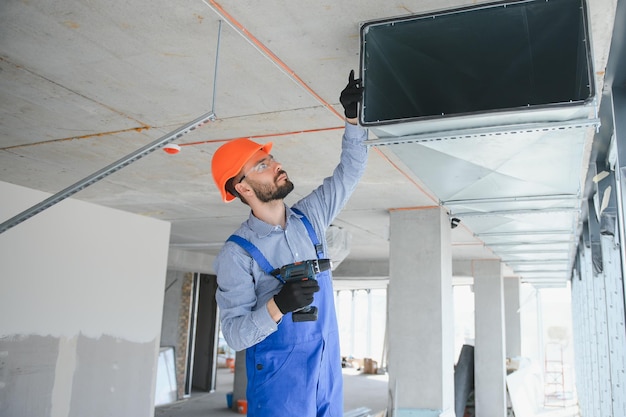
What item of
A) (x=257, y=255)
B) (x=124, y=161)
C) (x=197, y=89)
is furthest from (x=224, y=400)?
(x=257, y=255)

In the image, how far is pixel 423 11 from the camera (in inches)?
79.0

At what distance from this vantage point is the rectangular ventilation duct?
1877mm

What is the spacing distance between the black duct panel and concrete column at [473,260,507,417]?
819 cm

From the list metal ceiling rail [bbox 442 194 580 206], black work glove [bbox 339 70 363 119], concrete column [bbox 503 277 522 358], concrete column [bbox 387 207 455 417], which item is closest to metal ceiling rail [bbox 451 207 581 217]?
metal ceiling rail [bbox 442 194 580 206]

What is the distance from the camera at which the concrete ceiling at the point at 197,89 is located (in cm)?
205

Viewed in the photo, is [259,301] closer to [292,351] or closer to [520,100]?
[292,351]

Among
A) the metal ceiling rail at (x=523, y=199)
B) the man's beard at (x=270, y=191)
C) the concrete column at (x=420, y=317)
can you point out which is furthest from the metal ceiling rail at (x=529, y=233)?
the man's beard at (x=270, y=191)

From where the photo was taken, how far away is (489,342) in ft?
32.1

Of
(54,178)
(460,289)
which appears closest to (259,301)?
(54,178)

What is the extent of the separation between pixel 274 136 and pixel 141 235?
3.29m

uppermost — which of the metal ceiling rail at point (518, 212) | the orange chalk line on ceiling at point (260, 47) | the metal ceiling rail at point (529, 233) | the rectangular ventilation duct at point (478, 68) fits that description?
the orange chalk line on ceiling at point (260, 47)

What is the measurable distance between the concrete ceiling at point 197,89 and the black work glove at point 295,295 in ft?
2.83

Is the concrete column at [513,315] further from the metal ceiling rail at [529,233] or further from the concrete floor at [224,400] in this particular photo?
the metal ceiling rail at [529,233]

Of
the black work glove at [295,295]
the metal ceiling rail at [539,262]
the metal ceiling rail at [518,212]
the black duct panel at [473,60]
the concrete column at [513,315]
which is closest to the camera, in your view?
the black work glove at [295,295]
